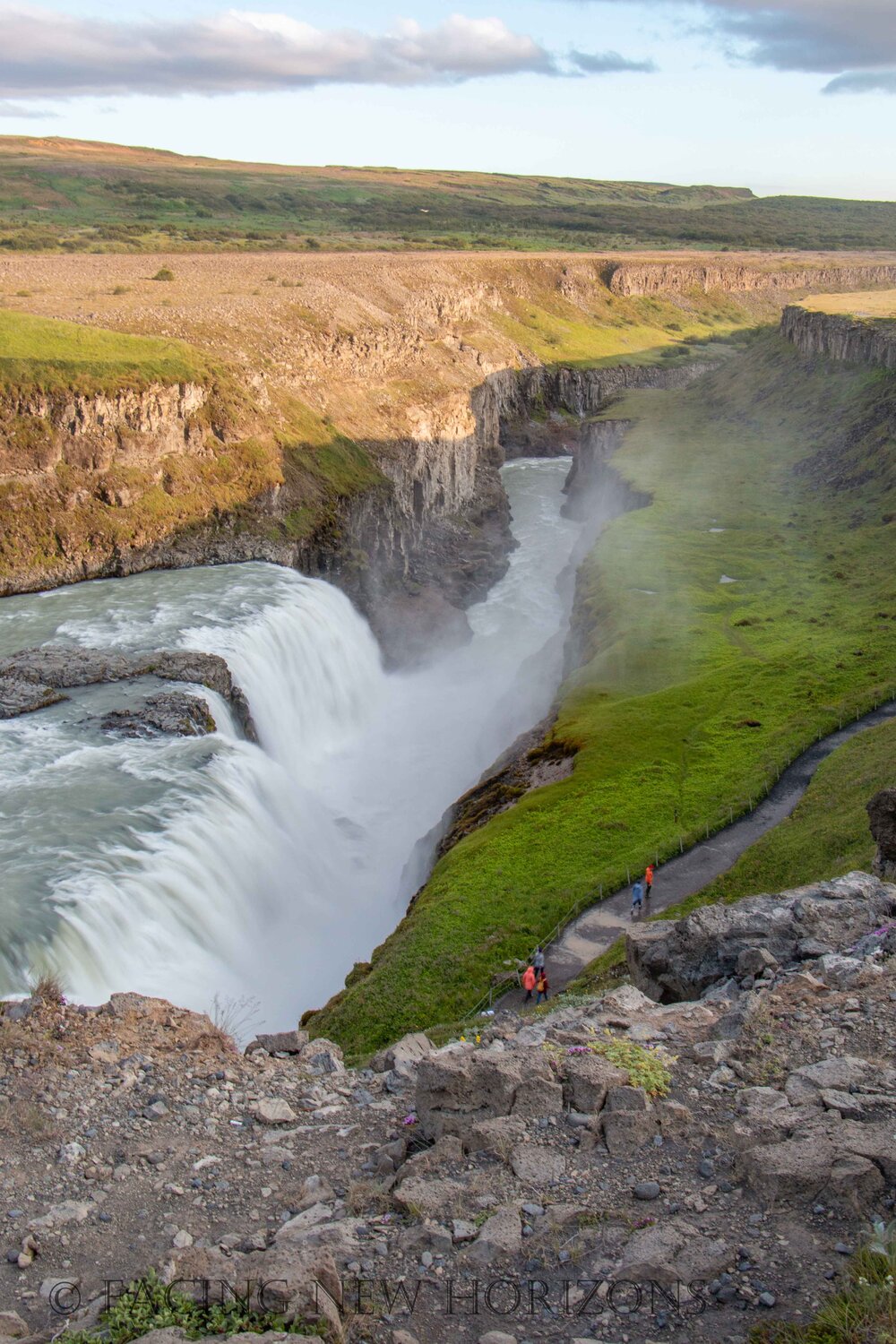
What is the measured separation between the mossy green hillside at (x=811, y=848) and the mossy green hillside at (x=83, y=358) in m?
48.4

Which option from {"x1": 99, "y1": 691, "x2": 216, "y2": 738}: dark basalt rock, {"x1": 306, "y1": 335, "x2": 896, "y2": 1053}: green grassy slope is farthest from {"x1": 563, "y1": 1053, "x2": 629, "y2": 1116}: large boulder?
{"x1": 99, "y1": 691, "x2": 216, "y2": 738}: dark basalt rock

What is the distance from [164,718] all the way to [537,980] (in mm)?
21535

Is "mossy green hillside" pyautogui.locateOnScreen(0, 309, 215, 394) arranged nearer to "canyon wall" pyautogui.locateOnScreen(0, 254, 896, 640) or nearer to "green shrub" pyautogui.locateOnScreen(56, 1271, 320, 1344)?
"canyon wall" pyautogui.locateOnScreen(0, 254, 896, 640)

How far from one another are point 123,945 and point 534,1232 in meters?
21.9

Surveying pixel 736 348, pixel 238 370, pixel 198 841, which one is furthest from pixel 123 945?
pixel 736 348

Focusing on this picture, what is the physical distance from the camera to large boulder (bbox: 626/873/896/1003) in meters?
24.8

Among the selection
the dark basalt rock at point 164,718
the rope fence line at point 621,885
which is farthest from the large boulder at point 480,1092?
the dark basalt rock at point 164,718

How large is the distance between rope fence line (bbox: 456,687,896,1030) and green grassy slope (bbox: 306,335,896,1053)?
0.31 meters

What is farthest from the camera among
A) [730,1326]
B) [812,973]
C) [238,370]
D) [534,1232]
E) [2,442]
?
[238,370]

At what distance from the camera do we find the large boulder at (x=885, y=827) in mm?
29312

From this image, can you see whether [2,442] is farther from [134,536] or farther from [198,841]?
[198,841]

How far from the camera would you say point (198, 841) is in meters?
40.7

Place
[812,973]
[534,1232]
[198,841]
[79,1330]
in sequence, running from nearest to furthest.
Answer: [79,1330], [534,1232], [812,973], [198,841]

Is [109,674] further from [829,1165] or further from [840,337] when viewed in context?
[840,337]
